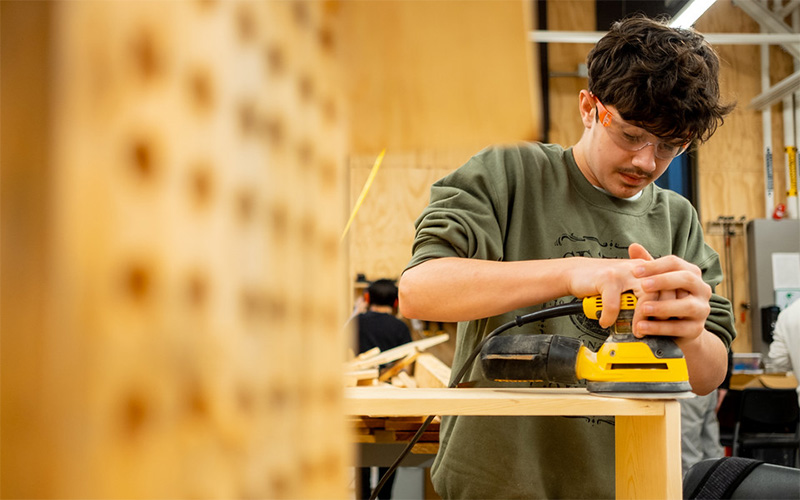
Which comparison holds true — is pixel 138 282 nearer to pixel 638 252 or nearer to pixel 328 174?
pixel 328 174

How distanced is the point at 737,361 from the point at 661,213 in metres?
5.67

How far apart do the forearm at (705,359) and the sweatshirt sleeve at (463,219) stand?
1.39 feet

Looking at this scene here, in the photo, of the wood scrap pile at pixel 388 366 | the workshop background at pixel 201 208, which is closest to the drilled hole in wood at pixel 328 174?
the workshop background at pixel 201 208

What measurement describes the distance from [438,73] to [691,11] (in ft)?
18.4

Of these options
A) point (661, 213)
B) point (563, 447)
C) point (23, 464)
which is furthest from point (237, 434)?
point (661, 213)

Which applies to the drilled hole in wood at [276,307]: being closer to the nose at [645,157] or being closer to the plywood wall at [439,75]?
the plywood wall at [439,75]

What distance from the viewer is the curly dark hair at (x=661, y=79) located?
140 centimetres

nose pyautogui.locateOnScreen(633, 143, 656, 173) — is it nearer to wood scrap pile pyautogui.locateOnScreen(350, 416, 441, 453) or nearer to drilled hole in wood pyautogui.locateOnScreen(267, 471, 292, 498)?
wood scrap pile pyautogui.locateOnScreen(350, 416, 441, 453)

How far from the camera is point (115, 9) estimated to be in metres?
0.21

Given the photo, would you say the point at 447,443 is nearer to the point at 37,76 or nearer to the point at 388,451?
the point at 388,451

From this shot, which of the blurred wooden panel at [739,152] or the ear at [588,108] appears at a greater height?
the blurred wooden panel at [739,152]

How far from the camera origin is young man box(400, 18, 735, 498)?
4.00 ft

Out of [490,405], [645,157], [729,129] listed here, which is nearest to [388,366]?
[645,157]

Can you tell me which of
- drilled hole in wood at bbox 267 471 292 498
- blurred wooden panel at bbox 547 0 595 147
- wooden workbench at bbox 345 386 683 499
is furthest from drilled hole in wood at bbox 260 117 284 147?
blurred wooden panel at bbox 547 0 595 147
